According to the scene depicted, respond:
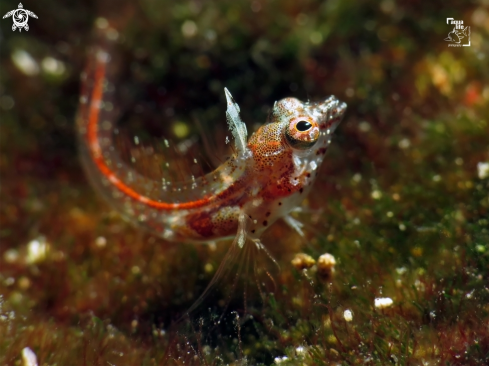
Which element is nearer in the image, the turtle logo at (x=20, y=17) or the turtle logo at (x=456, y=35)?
the turtle logo at (x=456, y=35)

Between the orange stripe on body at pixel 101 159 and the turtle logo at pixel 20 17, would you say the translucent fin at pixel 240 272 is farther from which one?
the turtle logo at pixel 20 17

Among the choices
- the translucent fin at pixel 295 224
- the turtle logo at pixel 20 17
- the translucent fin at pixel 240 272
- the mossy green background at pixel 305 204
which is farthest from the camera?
the turtle logo at pixel 20 17

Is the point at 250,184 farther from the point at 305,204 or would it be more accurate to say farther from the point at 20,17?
the point at 20,17

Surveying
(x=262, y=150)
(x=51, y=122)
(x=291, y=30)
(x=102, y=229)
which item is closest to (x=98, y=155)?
(x=102, y=229)

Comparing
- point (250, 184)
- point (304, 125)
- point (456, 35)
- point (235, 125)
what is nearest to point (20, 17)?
point (235, 125)

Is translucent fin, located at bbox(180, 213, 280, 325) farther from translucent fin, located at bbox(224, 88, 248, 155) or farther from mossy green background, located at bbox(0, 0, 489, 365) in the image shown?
translucent fin, located at bbox(224, 88, 248, 155)

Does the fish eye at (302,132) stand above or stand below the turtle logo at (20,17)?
below

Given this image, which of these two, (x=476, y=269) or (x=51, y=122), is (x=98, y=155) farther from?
(x=476, y=269)

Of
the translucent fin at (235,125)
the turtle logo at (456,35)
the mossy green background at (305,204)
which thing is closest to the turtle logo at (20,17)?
the mossy green background at (305,204)
